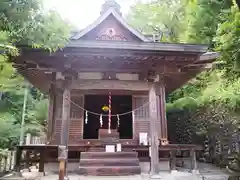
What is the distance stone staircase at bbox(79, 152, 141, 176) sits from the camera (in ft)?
24.6

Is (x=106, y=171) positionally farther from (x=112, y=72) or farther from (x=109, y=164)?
(x=112, y=72)

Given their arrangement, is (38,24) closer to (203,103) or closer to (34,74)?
(34,74)

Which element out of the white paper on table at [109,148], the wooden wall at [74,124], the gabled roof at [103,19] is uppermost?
the gabled roof at [103,19]

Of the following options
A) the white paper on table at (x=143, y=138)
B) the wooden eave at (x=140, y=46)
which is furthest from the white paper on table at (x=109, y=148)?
the wooden eave at (x=140, y=46)

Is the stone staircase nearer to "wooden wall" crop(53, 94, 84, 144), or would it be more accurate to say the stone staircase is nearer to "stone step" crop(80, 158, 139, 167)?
"stone step" crop(80, 158, 139, 167)

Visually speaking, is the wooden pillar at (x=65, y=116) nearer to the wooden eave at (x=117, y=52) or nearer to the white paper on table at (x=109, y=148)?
the wooden eave at (x=117, y=52)

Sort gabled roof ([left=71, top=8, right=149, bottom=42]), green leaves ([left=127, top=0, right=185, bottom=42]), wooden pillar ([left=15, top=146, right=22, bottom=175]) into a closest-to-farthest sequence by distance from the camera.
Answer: wooden pillar ([left=15, top=146, right=22, bottom=175])
gabled roof ([left=71, top=8, right=149, bottom=42])
green leaves ([left=127, top=0, right=185, bottom=42])

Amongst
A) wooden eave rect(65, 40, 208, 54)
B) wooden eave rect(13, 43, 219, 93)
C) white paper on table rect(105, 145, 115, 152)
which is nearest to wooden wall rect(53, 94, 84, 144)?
white paper on table rect(105, 145, 115, 152)

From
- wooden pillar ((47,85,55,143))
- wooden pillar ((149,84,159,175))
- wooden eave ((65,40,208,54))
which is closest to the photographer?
wooden eave ((65,40,208,54))

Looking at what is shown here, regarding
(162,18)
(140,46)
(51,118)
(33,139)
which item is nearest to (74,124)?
(51,118)

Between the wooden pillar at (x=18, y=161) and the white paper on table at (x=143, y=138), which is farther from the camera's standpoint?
the white paper on table at (x=143, y=138)

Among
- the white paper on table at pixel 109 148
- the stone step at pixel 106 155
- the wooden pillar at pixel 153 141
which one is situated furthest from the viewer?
the white paper on table at pixel 109 148

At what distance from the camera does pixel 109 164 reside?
776 centimetres

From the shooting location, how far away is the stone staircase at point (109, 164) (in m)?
7.51
